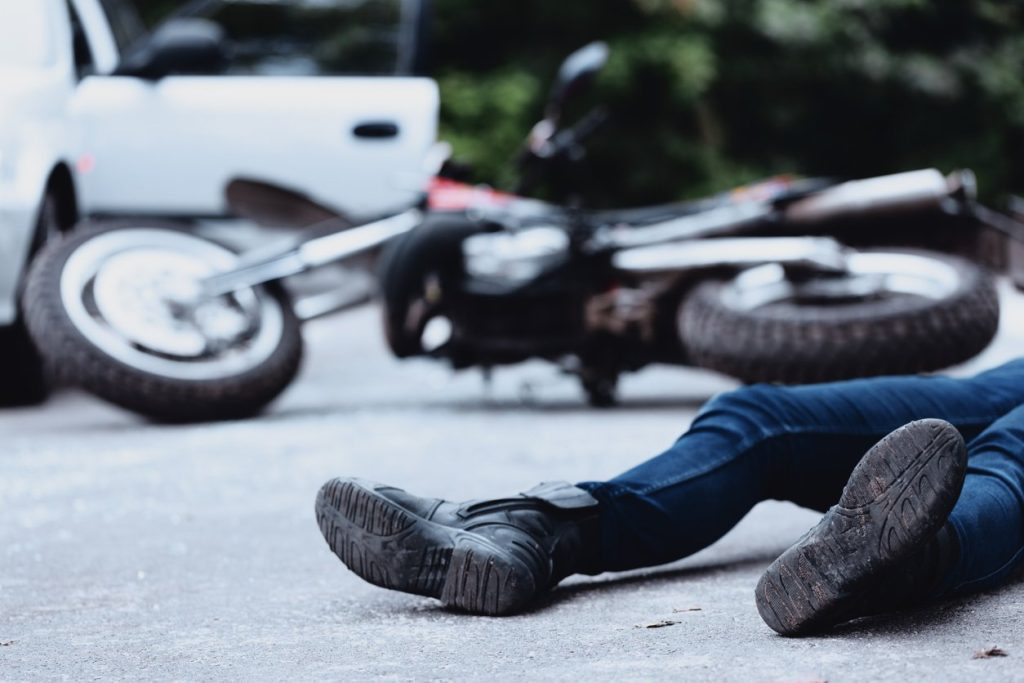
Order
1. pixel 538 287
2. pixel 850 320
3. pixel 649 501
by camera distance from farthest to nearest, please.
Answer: pixel 538 287 → pixel 850 320 → pixel 649 501

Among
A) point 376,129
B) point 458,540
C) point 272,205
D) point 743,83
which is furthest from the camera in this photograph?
point 743,83

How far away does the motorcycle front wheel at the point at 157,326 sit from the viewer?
5.20m

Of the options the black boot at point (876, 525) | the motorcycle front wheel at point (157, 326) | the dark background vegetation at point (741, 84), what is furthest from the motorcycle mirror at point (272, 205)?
the dark background vegetation at point (741, 84)

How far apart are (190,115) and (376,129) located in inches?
32.3

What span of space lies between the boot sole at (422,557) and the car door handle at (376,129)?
Answer: 4.42 meters

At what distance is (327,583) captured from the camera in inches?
111

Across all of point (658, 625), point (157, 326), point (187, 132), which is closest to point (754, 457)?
point (658, 625)

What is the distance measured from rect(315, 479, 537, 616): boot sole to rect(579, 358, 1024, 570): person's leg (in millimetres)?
213

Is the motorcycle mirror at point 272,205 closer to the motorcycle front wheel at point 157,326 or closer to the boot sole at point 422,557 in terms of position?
the motorcycle front wheel at point 157,326

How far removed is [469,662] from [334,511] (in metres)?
0.40

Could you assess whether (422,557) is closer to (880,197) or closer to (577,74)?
(577,74)

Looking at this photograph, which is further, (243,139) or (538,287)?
(243,139)

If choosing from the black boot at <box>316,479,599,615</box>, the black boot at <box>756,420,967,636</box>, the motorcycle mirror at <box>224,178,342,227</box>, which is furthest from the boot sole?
the motorcycle mirror at <box>224,178,342,227</box>

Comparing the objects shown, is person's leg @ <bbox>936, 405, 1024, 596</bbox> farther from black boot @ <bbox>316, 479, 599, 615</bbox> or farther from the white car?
the white car
